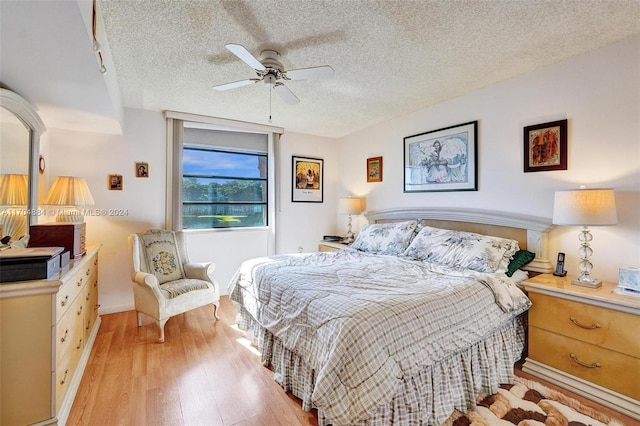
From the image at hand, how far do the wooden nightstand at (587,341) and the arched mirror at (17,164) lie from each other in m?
3.71

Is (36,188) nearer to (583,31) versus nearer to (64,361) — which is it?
(64,361)

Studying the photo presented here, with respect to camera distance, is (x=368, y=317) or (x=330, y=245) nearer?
(x=368, y=317)

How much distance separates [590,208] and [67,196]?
4331mm

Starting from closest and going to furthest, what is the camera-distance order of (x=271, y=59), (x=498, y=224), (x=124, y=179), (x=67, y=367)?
(x=67, y=367) → (x=271, y=59) → (x=498, y=224) → (x=124, y=179)

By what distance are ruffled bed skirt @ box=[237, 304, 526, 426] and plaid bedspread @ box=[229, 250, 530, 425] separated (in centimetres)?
9

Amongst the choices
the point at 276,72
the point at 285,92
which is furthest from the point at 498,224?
the point at 276,72

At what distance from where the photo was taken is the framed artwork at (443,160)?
10.1 feet

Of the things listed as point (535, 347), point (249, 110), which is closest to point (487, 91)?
point (535, 347)

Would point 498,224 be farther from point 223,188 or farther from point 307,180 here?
point 223,188

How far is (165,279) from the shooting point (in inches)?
125

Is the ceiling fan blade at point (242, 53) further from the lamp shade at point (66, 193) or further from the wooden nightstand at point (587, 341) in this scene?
the wooden nightstand at point (587, 341)

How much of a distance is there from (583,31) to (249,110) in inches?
126

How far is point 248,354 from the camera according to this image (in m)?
2.47

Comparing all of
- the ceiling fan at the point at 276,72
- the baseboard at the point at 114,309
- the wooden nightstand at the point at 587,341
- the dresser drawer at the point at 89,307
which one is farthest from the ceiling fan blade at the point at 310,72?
the baseboard at the point at 114,309
